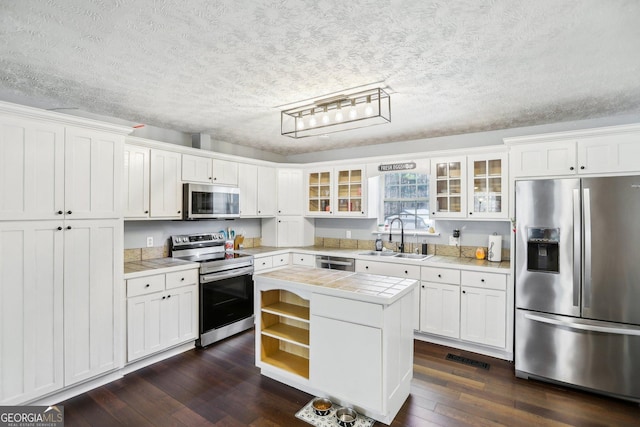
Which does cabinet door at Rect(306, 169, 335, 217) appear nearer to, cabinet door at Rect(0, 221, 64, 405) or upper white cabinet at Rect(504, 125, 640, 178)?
upper white cabinet at Rect(504, 125, 640, 178)

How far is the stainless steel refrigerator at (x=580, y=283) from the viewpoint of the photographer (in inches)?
101

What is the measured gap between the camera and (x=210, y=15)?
1638 mm

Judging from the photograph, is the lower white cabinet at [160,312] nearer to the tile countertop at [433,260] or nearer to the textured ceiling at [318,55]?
the tile countertop at [433,260]

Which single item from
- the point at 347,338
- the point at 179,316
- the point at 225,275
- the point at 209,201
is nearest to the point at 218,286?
the point at 225,275

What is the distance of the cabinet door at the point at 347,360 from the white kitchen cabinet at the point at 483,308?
5.59ft

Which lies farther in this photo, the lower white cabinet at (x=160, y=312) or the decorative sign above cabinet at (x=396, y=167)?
the decorative sign above cabinet at (x=396, y=167)

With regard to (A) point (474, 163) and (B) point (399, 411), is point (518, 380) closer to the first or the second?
(B) point (399, 411)

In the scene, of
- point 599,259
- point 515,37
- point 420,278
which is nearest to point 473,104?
point 515,37

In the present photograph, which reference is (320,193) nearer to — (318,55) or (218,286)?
(218,286)

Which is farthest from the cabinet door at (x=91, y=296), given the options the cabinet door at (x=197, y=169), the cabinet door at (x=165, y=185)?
the cabinet door at (x=197, y=169)

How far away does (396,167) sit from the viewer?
423cm

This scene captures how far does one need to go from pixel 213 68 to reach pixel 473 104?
2322mm

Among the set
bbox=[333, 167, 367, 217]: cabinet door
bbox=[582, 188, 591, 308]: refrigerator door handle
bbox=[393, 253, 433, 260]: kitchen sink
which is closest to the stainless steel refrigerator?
bbox=[582, 188, 591, 308]: refrigerator door handle

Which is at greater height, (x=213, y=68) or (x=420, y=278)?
(x=213, y=68)
